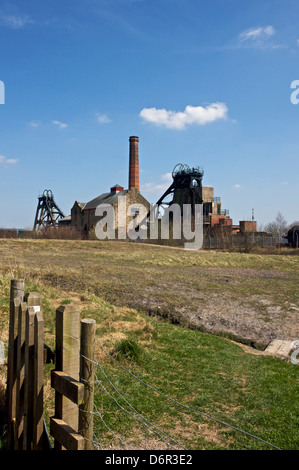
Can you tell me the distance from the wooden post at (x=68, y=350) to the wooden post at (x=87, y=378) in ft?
0.35

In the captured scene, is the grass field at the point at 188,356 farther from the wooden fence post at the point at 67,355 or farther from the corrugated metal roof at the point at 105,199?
the corrugated metal roof at the point at 105,199

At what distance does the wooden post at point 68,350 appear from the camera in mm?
2512

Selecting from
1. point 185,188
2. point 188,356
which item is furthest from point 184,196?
point 188,356

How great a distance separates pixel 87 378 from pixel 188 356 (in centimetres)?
453

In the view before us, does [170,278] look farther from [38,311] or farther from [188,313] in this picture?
[38,311]

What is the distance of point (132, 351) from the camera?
236 inches

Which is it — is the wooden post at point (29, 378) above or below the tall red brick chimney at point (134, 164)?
below

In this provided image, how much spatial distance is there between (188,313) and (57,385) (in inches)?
309

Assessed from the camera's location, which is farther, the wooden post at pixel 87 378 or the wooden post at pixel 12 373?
the wooden post at pixel 12 373

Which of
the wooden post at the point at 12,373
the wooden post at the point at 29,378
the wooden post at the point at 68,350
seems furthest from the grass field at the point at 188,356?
the wooden post at the point at 12,373

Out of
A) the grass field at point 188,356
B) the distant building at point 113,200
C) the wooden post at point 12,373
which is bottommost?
the grass field at point 188,356

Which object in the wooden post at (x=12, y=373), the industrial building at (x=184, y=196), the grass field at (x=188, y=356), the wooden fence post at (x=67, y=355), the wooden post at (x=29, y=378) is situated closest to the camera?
the wooden fence post at (x=67, y=355)
